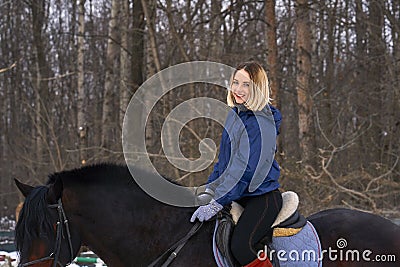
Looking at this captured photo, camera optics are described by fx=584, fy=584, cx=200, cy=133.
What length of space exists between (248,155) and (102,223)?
3.51 feet

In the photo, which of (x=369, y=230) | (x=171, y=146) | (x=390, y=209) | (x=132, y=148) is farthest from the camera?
(x=132, y=148)

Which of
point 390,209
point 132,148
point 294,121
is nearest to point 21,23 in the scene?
point 294,121

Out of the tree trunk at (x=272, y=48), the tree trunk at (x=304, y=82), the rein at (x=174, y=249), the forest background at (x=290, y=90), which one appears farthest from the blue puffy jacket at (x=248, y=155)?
the tree trunk at (x=304, y=82)

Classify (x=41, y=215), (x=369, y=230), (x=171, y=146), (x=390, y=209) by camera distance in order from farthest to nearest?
1. (x=171, y=146)
2. (x=390, y=209)
3. (x=369, y=230)
4. (x=41, y=215)

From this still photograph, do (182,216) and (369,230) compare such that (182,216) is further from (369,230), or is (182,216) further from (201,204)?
(369,230)

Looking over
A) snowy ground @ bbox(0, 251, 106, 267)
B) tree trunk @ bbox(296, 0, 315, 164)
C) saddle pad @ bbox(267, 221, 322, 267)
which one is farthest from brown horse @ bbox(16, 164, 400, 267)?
tree trunk @ bbox(296, 0, 315, 164)

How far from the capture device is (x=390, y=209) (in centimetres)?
1043

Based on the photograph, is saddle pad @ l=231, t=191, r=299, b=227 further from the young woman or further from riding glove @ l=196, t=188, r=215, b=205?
riding glove @ l=196, t=188, r=215, b=205

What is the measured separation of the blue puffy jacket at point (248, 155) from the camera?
383cm

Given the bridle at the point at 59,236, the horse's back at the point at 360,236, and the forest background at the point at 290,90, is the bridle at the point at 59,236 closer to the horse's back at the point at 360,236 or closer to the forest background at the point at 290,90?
the horse's back at the point at 360,236

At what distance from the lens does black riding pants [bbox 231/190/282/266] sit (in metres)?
3.85

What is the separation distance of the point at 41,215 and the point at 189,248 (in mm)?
996

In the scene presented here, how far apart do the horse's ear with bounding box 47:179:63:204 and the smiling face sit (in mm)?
1323

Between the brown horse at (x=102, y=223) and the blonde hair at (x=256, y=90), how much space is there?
0.84 meters
